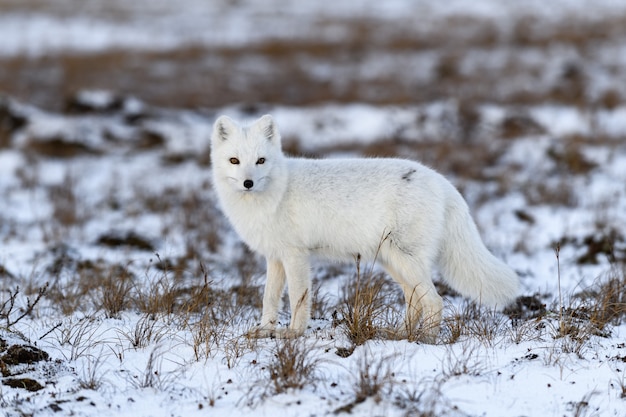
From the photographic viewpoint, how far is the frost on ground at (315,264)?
4176mm

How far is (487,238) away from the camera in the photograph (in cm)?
888

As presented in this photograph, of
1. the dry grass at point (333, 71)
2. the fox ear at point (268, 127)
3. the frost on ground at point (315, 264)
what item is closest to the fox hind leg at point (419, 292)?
the frost on ground at point (315, 264)

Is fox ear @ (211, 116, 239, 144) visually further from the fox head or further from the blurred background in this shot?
the blurred background

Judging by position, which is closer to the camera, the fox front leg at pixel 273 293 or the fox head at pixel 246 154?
the fox head at pixel 246 154

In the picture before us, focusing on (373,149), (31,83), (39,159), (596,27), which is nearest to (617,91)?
(373,149)

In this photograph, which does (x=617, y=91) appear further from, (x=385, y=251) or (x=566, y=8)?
(x=566, y=8)

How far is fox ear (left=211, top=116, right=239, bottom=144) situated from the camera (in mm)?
5465

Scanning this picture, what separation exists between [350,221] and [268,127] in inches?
43.4

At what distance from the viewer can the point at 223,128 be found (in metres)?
5.53

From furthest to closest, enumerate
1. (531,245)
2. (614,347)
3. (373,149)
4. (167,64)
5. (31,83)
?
(167,64) → (31,83) → (373,149) → (531,245) → (614,347)

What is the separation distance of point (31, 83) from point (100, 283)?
1605 cm

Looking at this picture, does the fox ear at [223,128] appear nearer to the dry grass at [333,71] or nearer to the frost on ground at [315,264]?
the frost on ground at [315,264]

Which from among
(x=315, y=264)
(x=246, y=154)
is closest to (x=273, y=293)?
(x=315, y=264)

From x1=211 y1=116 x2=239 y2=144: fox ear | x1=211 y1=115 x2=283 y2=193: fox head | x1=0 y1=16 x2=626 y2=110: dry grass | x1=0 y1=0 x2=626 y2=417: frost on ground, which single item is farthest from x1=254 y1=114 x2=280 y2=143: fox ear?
x1=0 y1=16 x2=626 y2=110: dry grass
